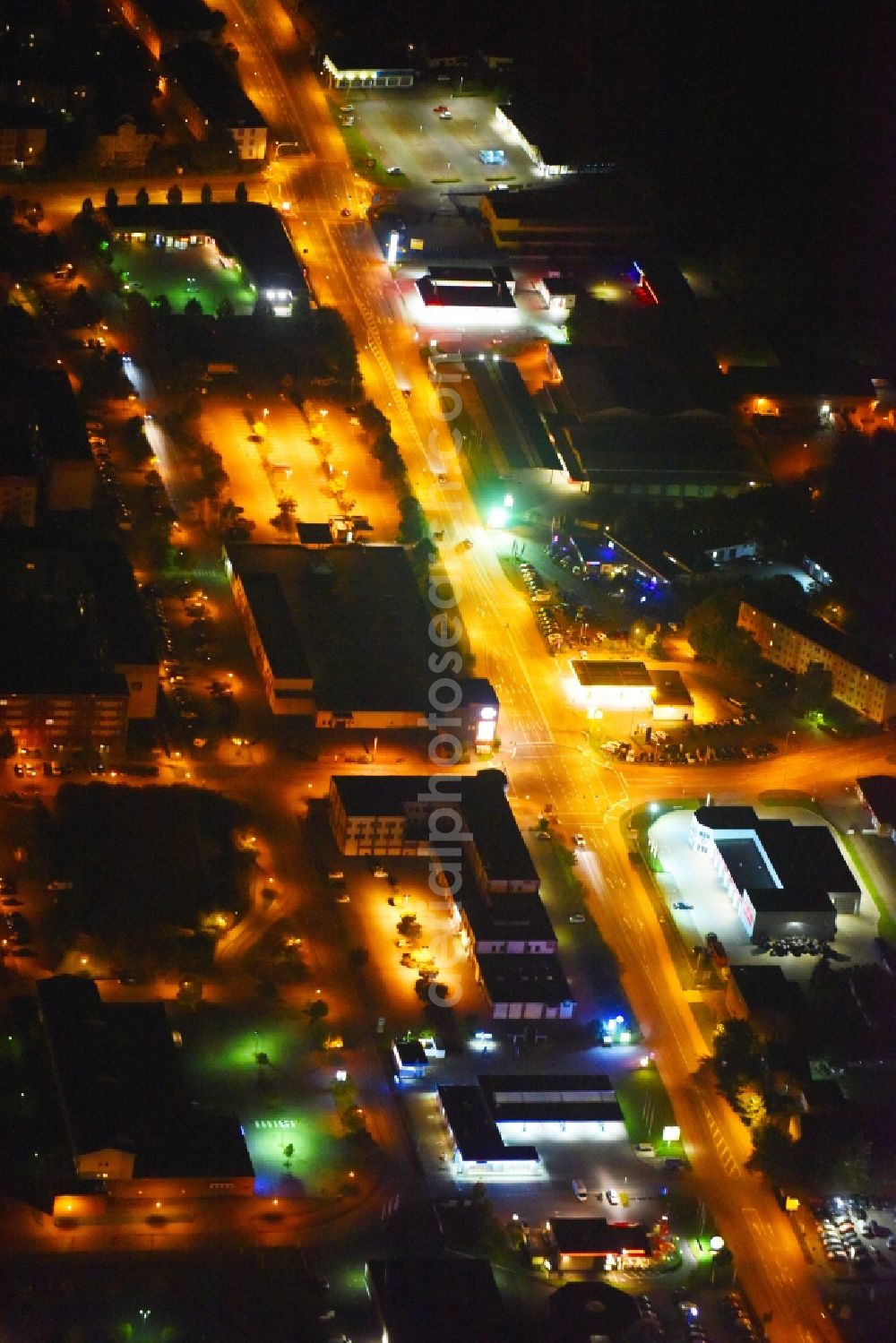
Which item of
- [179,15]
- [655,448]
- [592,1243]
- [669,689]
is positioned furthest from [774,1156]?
[179,15]

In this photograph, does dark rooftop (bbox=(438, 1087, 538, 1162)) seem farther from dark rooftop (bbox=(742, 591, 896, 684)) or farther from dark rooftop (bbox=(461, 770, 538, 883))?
dark rooftop (bbox=(742, 591, 896, 684))

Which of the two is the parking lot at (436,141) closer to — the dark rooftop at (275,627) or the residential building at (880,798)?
the dark rooftop at (275,627)

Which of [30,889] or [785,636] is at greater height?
[785,636]

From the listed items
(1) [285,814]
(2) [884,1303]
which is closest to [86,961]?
(1) [285,814]

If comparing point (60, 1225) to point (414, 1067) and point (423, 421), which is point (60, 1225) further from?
point (423, 421)

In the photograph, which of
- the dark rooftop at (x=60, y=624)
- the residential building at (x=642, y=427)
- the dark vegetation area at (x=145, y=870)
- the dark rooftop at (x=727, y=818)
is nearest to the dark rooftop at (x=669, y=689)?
the dark rooftop at (x=727, y=818)

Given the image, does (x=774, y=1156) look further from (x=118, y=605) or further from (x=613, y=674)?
(x=118, y=605)

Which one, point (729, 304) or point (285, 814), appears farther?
point (729, 304)
